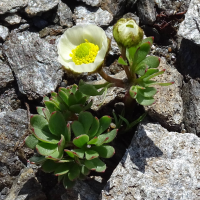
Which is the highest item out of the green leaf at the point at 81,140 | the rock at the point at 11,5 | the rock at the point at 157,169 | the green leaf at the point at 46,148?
the rock at the point at 11,5

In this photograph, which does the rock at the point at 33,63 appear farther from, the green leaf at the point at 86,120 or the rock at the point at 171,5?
the rock at the point at 171,5

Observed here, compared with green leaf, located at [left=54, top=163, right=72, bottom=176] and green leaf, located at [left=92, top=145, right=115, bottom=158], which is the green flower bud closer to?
green leaf, located at [left=92, top=145, right=115, bottom=158]

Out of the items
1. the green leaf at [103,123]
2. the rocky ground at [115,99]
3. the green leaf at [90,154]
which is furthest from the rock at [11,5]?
the green leaf at [90,154]

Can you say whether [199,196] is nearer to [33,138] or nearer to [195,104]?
[195,104]

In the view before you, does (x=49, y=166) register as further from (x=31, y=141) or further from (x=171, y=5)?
(x=171, y=5)

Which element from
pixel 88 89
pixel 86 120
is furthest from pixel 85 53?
pixel 86 120

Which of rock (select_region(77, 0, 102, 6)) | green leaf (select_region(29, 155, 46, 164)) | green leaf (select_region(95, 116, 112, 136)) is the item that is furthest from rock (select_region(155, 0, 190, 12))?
green leaf (select_region(29, 155, 46, 164))
